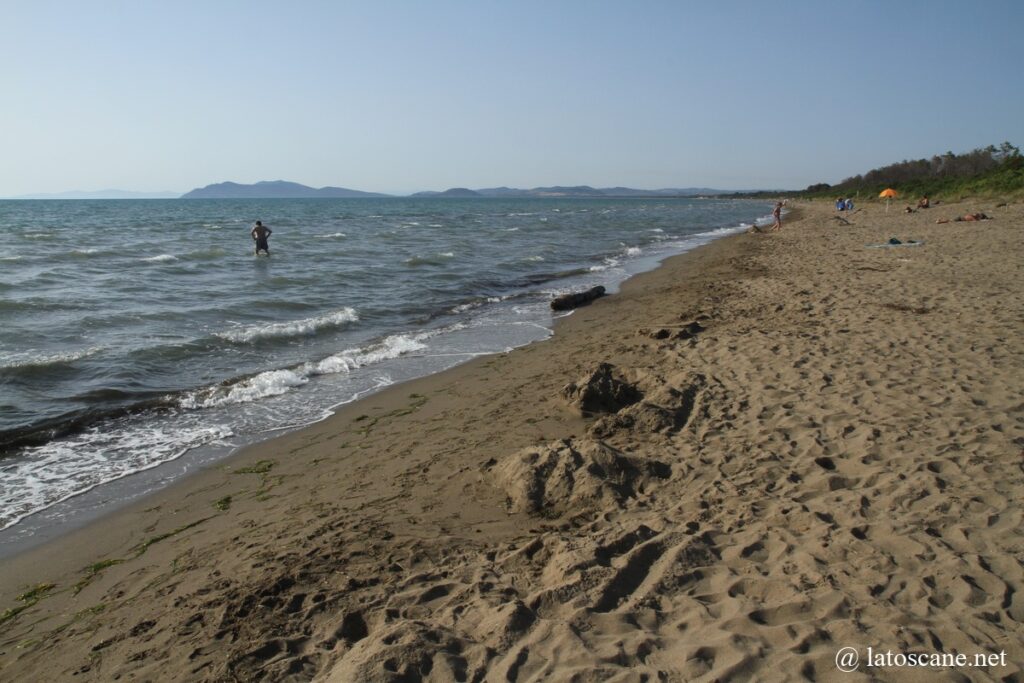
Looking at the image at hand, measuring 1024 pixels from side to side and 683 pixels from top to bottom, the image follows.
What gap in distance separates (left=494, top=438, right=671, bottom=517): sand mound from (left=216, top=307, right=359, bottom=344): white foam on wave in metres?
7.49

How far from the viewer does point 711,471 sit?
4664 mm

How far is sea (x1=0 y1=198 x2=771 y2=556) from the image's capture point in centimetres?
592

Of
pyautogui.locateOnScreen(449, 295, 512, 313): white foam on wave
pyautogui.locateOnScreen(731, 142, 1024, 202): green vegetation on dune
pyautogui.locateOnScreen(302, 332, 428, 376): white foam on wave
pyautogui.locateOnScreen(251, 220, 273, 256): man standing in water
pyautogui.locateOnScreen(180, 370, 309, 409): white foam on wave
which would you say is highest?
pyautogui.locateOnScreen(731, 142, 1024, 202): green vegetation on dune

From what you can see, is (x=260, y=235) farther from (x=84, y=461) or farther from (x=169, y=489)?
(x=169, y=489)

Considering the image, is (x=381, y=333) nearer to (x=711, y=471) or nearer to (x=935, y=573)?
(x=711, y=471)

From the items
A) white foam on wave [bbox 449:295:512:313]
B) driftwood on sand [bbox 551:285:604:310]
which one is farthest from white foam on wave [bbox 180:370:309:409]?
driftwood on sand [bbox 551:285:604:310]

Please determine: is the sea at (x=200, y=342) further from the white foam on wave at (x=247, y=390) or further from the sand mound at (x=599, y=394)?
the sand mound at (x=599, y=394)

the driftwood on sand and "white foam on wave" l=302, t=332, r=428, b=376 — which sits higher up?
the driftwood on sand

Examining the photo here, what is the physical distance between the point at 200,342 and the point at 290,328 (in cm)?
159

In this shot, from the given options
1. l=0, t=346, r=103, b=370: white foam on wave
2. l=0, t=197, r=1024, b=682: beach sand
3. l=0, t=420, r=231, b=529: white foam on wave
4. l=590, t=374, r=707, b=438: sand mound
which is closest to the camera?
l=0, t=197, r=1024, b=682: beach sand

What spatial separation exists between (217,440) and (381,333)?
5.32 metres

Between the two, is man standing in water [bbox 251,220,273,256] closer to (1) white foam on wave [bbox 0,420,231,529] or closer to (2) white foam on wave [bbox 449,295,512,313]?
(2) white foam on wave [bbox 449,295,512,313]

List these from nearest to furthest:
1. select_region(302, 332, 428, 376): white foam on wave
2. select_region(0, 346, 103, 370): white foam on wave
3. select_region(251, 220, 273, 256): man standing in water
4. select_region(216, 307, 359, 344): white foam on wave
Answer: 1. select_region(0, 346, 103, 370): white foam on wave
2. select_region(302, 332, 428, 376): white foam on wave
3. select_region(216, 307, 359, 344): white foam on wave
4. select_region(251, 220, 273, 256): man standing in water

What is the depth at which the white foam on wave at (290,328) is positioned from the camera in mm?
10703
